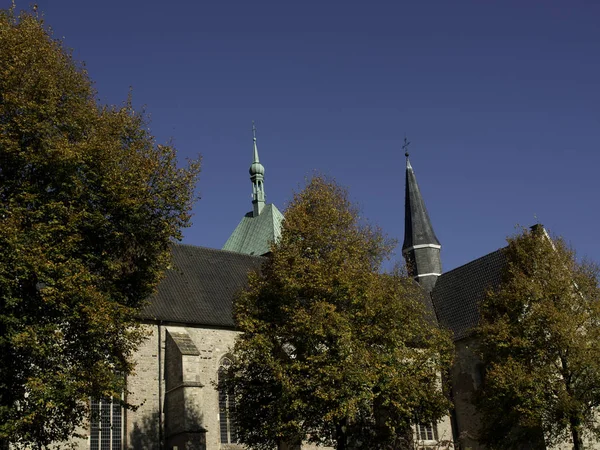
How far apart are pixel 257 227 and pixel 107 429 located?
83.7ft

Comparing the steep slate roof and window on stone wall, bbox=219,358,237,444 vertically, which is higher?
the steep slate roof

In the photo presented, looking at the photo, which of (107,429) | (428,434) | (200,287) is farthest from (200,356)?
(428,434)

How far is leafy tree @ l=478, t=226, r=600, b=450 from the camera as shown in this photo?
78.8ft

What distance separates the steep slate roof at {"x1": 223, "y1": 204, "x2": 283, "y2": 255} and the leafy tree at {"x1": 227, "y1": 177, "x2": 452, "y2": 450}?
23.2 metres

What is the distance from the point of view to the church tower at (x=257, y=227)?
155 ft

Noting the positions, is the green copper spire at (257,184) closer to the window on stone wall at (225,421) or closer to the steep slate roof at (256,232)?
the steep slate roof at (256,232)

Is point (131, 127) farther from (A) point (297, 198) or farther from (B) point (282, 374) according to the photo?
(B) point (282, 374)

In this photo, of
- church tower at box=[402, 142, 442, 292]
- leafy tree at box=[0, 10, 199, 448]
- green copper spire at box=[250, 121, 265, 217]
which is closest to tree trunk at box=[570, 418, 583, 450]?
leafy tree at box=[0, 10, 199, 448]

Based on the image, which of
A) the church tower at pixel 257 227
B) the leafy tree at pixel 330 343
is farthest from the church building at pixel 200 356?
the church tower at pixel 257 227

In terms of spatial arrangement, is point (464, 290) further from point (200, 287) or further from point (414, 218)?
point (200, 287)

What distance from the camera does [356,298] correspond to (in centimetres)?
2136

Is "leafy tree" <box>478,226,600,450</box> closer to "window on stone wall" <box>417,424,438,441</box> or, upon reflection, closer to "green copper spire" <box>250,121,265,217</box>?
"window on stone wall" <box>417,424,438,441</box>

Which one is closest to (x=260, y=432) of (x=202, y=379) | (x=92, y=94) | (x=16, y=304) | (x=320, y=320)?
(x=320, y=320)

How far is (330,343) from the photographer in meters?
21.1
